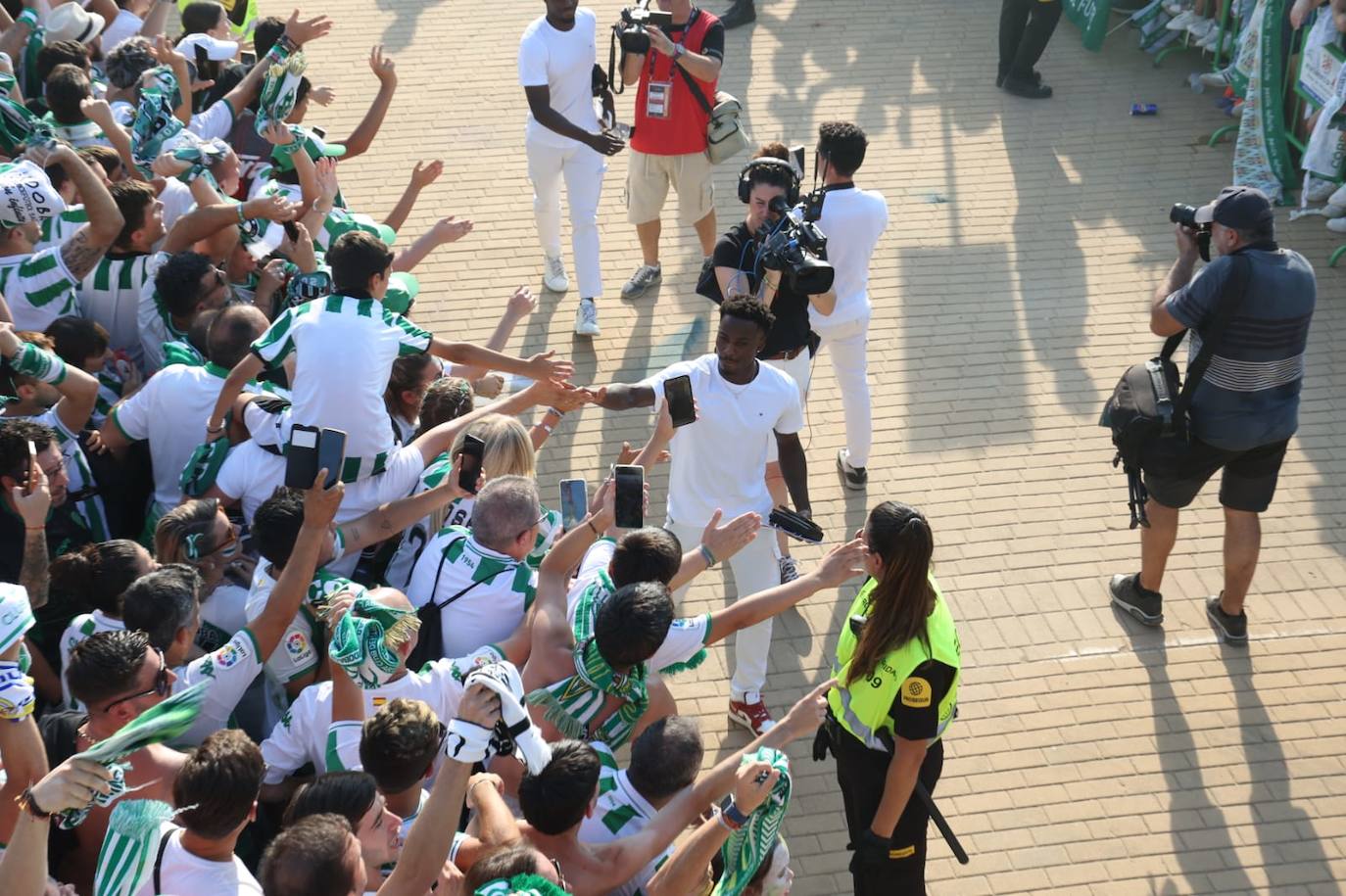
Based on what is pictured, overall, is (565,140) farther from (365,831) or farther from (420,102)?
(365,831)

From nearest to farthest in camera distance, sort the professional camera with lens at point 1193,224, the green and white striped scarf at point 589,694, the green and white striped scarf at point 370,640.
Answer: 1. the green and white striped scarf at point 370,640
2. the green and white striped scarf at point 589,694
3. the professional camera with lens at point 1193,224

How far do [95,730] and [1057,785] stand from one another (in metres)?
3.85

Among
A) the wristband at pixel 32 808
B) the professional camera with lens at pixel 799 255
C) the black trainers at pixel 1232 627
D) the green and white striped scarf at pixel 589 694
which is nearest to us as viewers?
the wristband at pixel 32 808

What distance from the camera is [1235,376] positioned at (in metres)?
5.88

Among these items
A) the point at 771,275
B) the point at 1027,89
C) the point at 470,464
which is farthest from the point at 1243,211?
the point at 1027,89

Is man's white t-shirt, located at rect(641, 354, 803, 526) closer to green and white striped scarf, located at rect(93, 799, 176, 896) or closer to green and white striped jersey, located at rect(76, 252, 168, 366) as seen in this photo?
green and white striped jersey, located at rect(76, 252, 168, 366)

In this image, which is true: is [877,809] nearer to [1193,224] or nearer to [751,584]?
[751,584]

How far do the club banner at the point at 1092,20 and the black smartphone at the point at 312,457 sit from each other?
908 centimetres

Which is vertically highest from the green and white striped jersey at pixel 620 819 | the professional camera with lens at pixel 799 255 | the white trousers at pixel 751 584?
the professional camera with lens at pixel 799 255

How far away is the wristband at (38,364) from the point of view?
16.5 ft

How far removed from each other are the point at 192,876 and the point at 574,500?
2196 millimetres

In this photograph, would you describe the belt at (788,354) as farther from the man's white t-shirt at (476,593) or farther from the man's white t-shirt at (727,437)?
the man's white t-shirt at (476,593)

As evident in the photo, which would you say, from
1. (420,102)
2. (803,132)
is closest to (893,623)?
(803,132)

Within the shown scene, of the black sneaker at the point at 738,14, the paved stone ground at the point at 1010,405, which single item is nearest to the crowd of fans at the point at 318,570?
the paved stone ground at the point at 1010,405
